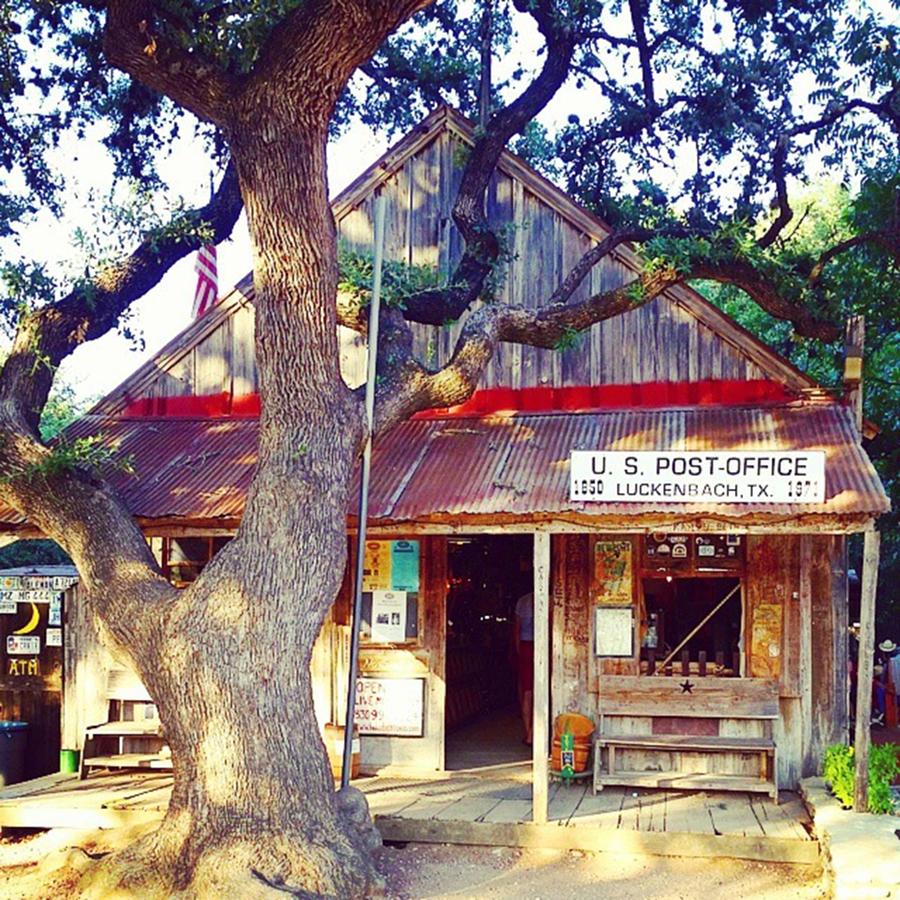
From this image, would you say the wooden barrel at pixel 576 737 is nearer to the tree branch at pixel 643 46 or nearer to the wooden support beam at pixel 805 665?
the wooden support beam at pixel 805 665

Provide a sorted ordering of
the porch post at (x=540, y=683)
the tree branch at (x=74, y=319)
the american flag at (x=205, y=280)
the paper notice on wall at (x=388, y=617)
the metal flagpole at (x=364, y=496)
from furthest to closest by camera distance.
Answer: the american flag at (x=205, y=280) < the paper notice on wall at (x=388, y=617) < the tree branch at (x=74, y=319) < the porch post at (x=540, y=683) < the metal flagpole at (x=364, y=496)

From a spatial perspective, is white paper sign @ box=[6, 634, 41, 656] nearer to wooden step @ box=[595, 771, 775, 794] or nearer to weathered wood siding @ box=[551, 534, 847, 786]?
weathered wood siding @ box=[551, 534, 847, 786]

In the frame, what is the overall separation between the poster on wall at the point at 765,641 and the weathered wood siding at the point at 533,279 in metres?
2.28

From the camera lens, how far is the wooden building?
10047 millimetres

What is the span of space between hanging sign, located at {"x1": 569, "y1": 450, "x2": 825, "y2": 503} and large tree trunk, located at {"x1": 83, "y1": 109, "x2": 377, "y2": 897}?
6.30 feet

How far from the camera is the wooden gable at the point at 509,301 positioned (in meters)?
11.1

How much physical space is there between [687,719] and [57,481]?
6138 mm

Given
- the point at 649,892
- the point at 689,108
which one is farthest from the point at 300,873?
the point at 689,108

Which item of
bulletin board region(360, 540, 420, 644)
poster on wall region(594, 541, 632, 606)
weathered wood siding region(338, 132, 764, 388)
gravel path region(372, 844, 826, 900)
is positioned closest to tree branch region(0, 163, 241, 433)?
weathered wood siding region(338, 132, 764, 388)

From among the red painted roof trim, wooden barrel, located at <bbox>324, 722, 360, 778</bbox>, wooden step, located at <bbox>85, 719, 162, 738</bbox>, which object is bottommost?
wooden barrel, located at <bbox>324, 722, 360, 778</bbox>

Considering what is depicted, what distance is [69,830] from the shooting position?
30.9 feet

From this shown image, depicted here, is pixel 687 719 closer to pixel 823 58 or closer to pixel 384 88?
pixel 823 58

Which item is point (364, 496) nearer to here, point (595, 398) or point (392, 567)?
point (392, 567)

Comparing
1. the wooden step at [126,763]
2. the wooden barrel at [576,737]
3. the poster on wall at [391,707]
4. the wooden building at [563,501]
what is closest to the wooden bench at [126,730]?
the wooden step at [126,763]
